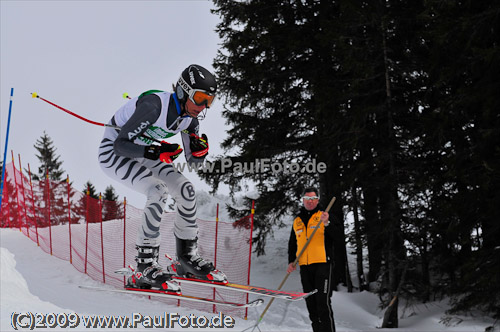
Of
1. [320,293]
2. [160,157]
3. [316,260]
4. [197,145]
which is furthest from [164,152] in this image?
[320,293]

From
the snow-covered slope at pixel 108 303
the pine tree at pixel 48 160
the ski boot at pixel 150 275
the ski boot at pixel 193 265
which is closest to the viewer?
the ski boot at pixel 150 275

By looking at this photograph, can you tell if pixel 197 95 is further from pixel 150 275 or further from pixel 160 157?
pixel 150 275

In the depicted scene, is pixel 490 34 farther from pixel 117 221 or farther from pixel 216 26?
pixel 117 221

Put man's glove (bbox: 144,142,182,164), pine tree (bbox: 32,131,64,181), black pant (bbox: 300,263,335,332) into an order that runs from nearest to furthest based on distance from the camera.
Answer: man's glove (bbox: 144,142,182,164)
black pant (bbox: 300,263,335,332)
pine tree (bbox: 32,131,64,181)

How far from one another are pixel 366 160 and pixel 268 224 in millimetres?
4098

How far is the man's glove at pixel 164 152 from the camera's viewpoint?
3.74m

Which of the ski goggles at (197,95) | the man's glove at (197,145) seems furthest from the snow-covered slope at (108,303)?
the ski goggles at (197,95)

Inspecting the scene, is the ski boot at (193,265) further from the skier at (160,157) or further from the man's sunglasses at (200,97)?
the man's sunglasses at (200,97)

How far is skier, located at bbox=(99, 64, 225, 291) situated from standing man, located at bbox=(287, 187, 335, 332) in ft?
6.96

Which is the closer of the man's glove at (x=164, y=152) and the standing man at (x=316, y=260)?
the man's glove at (x=164, y=152)

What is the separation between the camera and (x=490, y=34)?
875cm

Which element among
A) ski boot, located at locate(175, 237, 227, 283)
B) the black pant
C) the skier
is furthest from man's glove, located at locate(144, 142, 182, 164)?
the black pant

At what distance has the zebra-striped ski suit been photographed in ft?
12.5

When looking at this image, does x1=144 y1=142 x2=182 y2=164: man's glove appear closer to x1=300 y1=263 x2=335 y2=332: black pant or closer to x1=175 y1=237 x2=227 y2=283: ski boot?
x1=175 y1=237 x2=227 y2=283: ski boot
